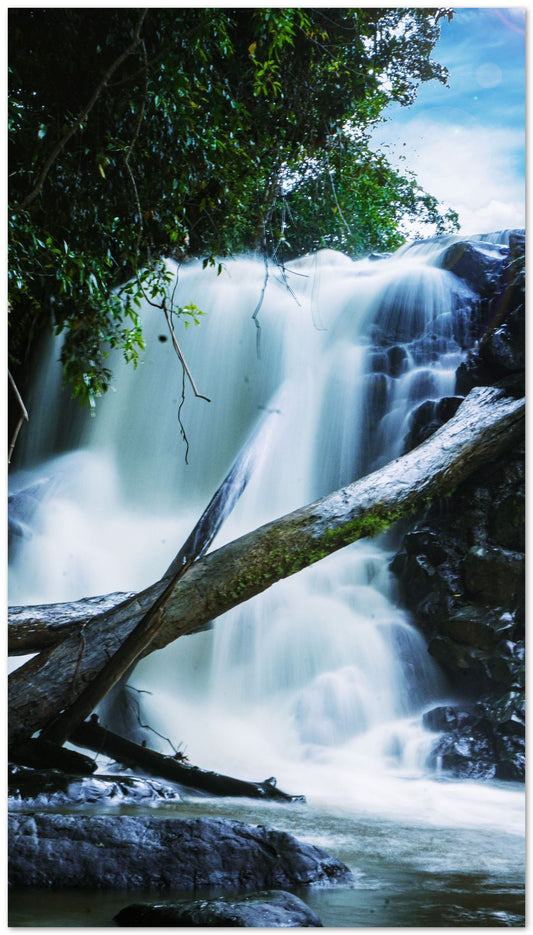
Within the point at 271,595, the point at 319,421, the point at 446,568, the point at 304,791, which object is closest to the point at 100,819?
the point at 304,791

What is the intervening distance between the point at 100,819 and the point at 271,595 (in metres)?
1.10

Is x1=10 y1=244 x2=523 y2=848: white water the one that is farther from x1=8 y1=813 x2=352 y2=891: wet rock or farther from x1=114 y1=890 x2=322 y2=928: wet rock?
x1=114 y1=890 x2=322 y2=928: wet rock

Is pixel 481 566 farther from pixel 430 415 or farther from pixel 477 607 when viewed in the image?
pixel 430 415

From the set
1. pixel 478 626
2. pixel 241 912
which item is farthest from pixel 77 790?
pixel 478 626

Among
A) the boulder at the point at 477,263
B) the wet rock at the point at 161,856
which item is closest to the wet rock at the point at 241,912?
the wet rock at the point at 161,856

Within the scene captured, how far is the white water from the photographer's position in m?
2.91

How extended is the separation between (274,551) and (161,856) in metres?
1.20

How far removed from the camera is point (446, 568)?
324cm

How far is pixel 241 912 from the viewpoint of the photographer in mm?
2123

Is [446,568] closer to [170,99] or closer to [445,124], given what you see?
[445,124]

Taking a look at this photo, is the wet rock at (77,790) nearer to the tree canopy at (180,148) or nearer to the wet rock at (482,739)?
the wet rock at (482,739)

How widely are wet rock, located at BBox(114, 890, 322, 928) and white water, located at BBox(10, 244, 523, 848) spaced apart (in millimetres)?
569

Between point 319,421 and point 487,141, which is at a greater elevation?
point 487,141

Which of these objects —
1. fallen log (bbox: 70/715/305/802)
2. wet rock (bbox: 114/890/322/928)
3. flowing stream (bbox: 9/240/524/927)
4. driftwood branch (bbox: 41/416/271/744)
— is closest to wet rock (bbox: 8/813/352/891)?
wet rock (bbox: 114/890/322/928)
